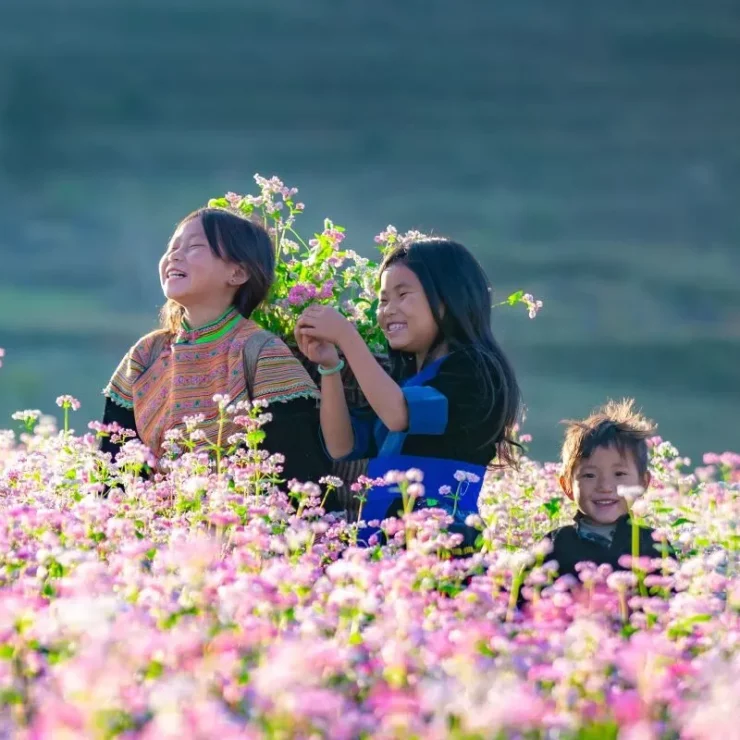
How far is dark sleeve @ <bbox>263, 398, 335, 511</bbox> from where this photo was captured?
5512mm

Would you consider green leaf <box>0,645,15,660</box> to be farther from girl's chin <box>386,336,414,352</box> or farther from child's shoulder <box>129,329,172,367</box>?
child's shoulder <box>129,329,172,367</box>

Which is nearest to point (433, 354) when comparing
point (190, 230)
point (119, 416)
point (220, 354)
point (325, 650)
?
point (220, 354)

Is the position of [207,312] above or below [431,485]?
above

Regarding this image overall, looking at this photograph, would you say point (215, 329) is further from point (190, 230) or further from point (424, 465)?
point (424, 465)

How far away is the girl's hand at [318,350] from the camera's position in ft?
16.3

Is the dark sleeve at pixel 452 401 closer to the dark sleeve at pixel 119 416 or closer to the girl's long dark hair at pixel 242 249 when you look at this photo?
the girl's long dark hair at pixel 242 249

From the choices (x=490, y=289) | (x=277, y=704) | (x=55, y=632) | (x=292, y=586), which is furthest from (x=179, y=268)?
(x=277, y=704)

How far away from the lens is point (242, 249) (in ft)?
18.6

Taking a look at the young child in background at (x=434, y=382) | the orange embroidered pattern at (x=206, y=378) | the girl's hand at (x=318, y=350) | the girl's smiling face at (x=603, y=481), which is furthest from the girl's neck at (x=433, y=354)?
the girl's smiling face at (x=603, y=481)

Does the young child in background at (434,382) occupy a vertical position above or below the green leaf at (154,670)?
above

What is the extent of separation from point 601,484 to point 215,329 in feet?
6.52

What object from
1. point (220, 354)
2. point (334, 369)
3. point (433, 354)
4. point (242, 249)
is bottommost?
point (334, 369)

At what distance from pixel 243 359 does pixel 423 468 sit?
41.6 inches

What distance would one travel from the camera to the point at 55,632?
7.86ft
